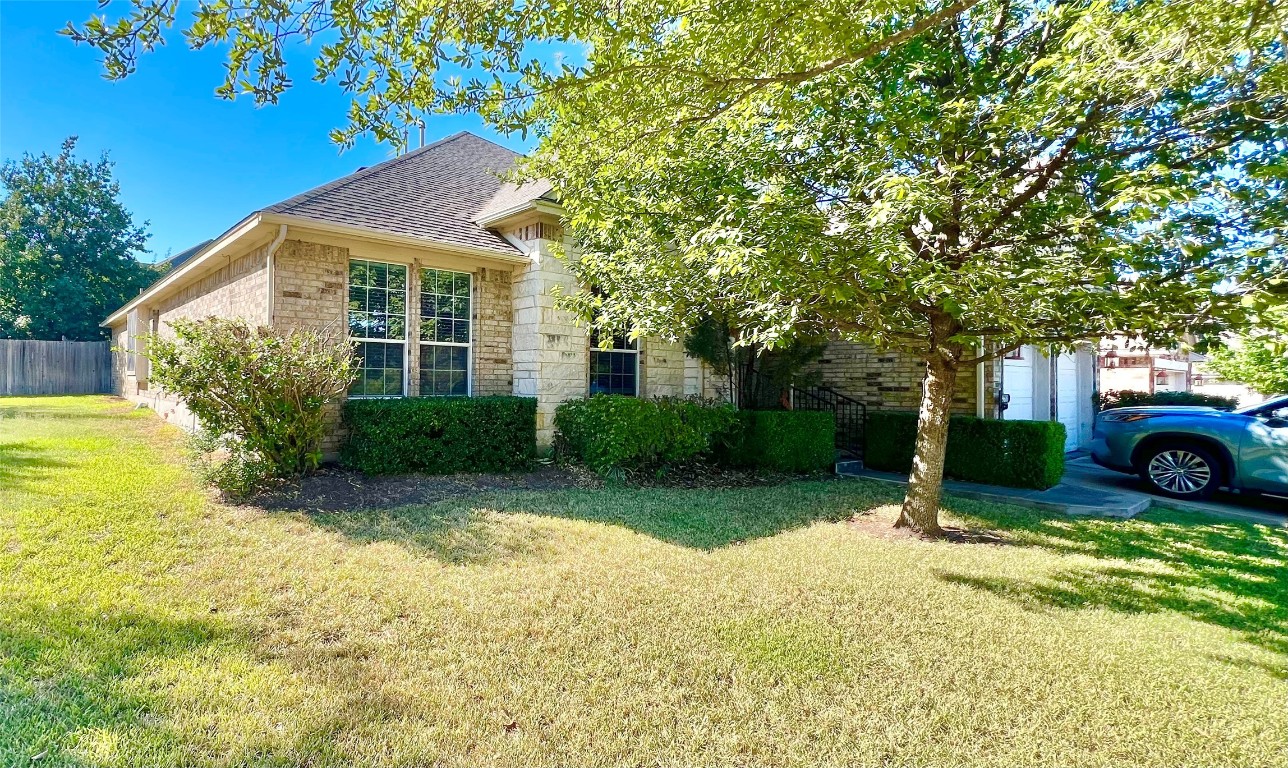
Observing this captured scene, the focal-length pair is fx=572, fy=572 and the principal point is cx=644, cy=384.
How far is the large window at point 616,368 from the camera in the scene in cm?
1009

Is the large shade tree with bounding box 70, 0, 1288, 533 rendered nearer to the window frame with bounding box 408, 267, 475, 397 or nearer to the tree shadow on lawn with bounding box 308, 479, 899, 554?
the tree shadow on lawn with bounding box 308, 479, 899, 554

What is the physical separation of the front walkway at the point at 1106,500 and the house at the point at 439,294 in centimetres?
186

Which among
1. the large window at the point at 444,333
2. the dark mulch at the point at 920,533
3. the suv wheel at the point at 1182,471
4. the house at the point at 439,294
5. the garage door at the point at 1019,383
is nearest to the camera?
the dark mulch at the point at 920,533

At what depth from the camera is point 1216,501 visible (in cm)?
812

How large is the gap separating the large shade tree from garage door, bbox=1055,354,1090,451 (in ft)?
29.4

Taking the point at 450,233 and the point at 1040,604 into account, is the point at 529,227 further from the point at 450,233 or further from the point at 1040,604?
the point at 1040,604

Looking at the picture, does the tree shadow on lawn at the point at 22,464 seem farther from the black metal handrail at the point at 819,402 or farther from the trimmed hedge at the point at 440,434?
the black metal handrail at the point at 819,402

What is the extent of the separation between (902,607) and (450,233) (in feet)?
25.9

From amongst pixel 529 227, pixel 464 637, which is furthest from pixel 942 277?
pixel 529 227

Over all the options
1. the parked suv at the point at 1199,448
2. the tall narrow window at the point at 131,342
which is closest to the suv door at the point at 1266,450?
the parked suv at the point at 1199,448

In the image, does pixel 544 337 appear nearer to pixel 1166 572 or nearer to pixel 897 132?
pixel 897 132

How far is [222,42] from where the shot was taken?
3.16 metres

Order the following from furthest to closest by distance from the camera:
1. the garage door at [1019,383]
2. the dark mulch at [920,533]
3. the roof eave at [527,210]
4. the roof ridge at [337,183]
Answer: the garage door at [1019,383] < the roof eave at [527,210] < the roof ridge at [337,183] < the dark mulch at [920,533]

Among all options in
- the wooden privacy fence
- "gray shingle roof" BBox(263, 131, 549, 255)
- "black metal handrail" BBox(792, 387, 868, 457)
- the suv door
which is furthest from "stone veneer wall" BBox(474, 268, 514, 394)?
the wooden privacy fence
